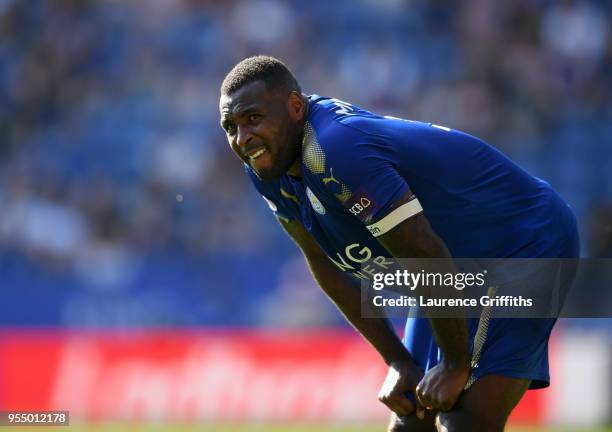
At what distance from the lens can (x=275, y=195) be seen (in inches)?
199

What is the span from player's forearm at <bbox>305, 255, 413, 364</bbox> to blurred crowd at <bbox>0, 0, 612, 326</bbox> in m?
7.85

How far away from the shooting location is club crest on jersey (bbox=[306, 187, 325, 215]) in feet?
14.9

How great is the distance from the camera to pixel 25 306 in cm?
1348

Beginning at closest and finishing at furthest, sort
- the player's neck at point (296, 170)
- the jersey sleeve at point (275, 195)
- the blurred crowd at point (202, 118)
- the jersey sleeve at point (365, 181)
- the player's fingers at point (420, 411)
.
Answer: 1. the jersey sleeve at point (365, 181)
2. the player's neck at point (296, 170)
3. the player's fingers at point (420, 411)
4. the jersey sleeve at point (275, 195)
5. the blurred crowd at point (202, 118)

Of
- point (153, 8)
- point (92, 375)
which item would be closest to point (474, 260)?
point (92, 375)

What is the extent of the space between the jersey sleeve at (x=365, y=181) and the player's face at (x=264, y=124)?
0.97 feet

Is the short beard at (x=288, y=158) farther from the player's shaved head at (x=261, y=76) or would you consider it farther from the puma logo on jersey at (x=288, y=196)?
the puma logo on jersey at (x=288, y=196)

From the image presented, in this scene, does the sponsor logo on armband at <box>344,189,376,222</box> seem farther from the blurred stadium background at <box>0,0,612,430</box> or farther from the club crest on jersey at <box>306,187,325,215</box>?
the blurred stadium background at <box>0,0,612,430</box>

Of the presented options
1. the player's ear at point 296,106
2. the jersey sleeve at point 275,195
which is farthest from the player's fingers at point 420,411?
the player's ear at point 296,106

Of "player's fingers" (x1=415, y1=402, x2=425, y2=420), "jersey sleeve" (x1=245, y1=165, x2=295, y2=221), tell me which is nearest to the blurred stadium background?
"jersey sleeve" (x1=245, y1=165, x2=295, y2=221)

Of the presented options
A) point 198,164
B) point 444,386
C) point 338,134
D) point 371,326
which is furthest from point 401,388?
point 198,164

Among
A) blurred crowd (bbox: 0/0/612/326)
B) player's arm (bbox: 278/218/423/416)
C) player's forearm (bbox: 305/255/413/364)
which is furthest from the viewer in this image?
blurred crowd (bbox: 0/0/612/326)

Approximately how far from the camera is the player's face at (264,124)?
14.7 ft

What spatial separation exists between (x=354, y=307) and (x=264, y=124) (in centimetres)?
123
